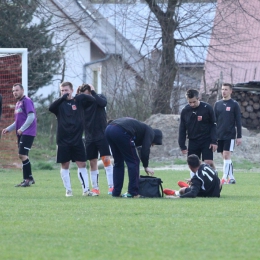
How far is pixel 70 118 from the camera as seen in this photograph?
12445mm

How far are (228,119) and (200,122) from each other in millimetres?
2359

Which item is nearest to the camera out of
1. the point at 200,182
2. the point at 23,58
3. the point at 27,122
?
the point at 200,182

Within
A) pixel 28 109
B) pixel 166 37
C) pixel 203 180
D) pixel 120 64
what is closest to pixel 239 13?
pixel 166 37

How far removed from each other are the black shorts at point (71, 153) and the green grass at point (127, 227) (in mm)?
653

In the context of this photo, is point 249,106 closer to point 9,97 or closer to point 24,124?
point 9,97

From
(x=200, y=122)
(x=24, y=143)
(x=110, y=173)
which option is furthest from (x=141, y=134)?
(x=24, y=143)

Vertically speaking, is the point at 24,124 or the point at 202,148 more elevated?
the point at 24,124

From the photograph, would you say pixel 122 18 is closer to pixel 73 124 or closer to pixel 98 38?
pixel 98 38

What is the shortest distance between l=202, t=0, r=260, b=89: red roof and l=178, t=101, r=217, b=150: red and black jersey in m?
15.1

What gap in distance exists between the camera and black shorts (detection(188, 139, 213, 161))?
1406 centimetres

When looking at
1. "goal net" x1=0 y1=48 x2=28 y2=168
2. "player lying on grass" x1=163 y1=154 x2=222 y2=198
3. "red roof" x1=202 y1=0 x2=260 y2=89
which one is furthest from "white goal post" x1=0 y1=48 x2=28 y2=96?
"red roof" x1=202 y1=0 x2=260 y2=89

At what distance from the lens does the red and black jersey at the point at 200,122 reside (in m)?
13.9

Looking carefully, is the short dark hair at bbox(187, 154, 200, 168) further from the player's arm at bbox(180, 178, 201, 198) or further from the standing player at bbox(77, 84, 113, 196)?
the standing player at bbox(77, 84, 113, 196)

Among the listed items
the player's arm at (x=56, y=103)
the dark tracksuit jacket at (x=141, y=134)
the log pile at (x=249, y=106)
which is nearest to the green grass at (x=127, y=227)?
the dark tracksuit jacket at (x=141, y=134)
